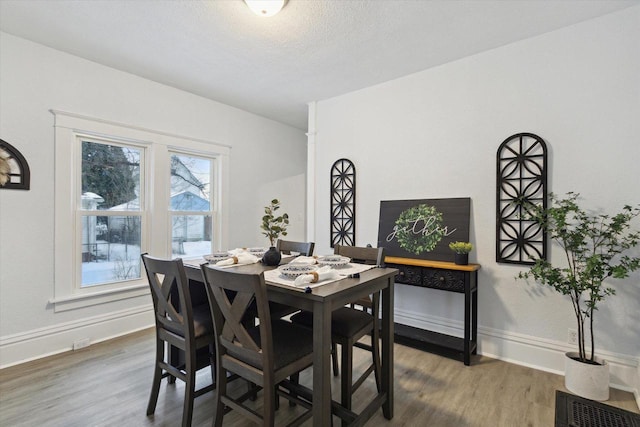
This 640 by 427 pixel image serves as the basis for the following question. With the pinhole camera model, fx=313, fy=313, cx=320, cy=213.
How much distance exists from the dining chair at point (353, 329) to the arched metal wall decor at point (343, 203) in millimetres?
1341

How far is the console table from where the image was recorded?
8.56ft

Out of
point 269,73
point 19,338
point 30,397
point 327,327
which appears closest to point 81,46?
point 269,73

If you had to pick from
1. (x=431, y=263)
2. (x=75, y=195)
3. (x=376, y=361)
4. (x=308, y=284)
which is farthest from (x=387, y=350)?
(x=75, y=195)

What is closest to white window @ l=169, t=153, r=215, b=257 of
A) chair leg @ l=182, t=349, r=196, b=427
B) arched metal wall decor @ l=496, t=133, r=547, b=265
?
chair leg @ l=182, t=349, r=196, b=427

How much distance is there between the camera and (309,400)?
6.04 feet

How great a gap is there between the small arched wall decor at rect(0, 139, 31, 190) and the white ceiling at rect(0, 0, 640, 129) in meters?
0.97

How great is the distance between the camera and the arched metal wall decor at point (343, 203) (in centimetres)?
376

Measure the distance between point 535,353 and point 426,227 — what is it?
4.44 ft

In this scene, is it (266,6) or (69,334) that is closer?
(266,6)

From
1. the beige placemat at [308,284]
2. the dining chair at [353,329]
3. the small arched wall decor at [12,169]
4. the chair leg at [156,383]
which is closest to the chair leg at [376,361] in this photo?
the dining chair at [353,329]

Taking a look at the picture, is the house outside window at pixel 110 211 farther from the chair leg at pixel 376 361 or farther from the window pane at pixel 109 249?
the chair leg at pixel 376 361

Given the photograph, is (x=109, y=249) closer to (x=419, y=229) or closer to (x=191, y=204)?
(x=191, y=204)

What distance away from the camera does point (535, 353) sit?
2602mm

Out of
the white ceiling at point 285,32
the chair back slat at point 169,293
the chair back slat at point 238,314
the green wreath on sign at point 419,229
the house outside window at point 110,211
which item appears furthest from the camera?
the house outside window at point 110,211
